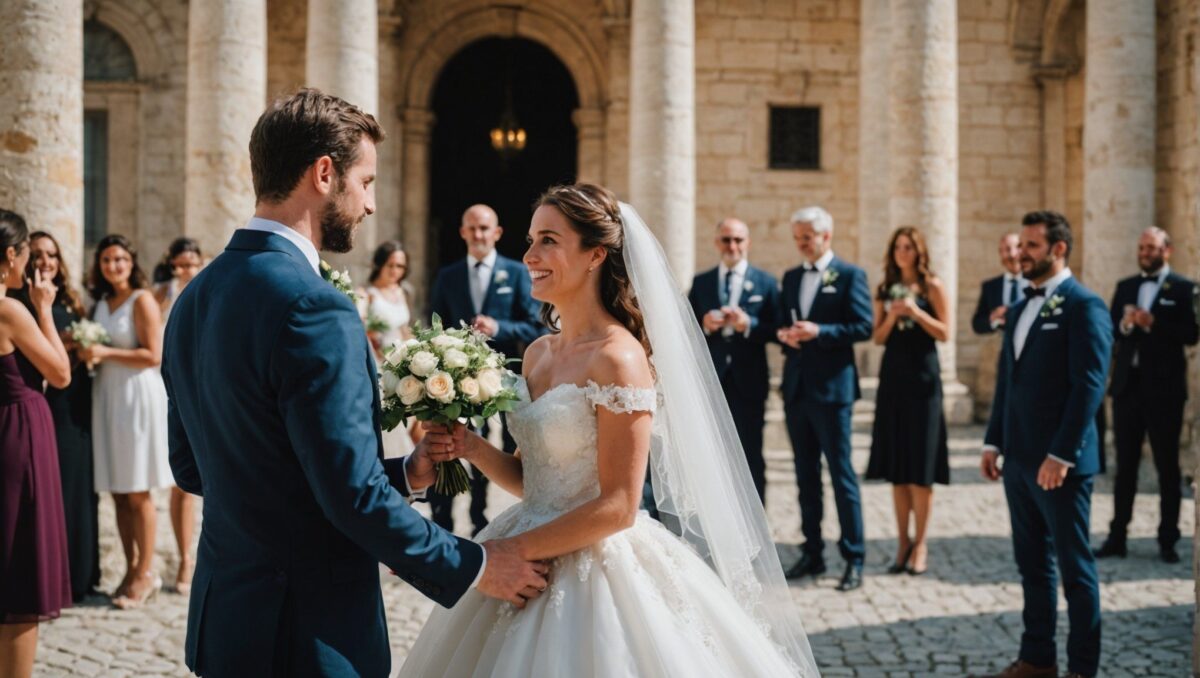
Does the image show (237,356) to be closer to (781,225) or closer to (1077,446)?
(1077,446)

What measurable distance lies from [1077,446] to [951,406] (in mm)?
10444

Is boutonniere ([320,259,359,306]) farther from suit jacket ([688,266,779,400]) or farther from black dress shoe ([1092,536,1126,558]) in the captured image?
black dress shoe ([1092,536,1126,558])

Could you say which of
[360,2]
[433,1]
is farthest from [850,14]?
[360,2]

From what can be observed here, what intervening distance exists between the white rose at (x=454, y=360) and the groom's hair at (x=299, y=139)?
641 mm

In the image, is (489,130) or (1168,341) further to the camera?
(489,130)

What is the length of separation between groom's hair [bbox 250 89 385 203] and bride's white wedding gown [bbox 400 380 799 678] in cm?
103

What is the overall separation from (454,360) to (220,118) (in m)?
8.91

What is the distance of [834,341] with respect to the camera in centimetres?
783

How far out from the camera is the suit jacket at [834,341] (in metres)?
7.86

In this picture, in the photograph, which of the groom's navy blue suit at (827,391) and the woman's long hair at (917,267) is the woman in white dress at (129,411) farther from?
the woman's long hair at (917,267)

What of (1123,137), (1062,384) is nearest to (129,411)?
(1062,384)

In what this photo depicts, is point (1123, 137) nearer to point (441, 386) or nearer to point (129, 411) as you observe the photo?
point (129, 411)

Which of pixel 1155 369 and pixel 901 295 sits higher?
pixel 901 295

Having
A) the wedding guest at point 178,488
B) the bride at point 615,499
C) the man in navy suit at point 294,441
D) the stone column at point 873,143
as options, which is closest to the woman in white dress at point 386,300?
the wedding guest at point 178,488
